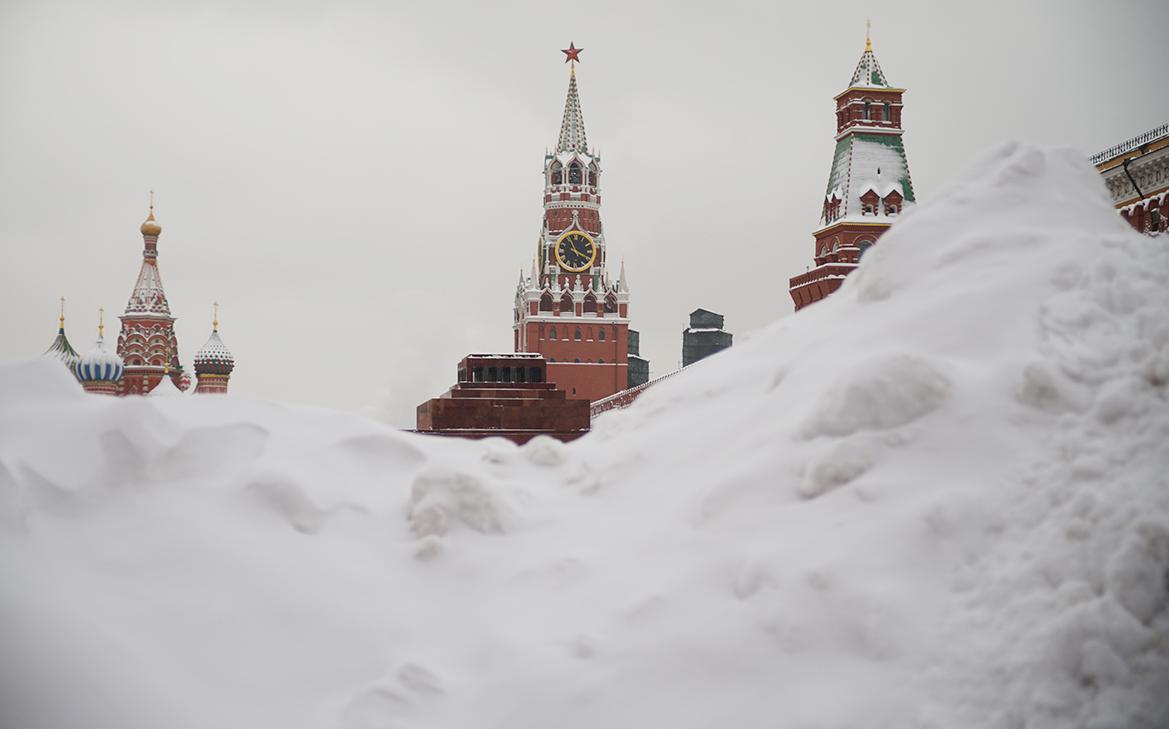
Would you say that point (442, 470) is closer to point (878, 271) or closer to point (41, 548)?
point (41, 548)

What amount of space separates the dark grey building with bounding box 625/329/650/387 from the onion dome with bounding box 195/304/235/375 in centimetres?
2954

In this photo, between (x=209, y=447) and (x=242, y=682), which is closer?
(x=242, y=682)

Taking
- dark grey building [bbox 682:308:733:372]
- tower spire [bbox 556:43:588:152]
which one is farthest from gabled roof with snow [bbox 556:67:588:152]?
dark grey building [bbox 682:308:733:372]

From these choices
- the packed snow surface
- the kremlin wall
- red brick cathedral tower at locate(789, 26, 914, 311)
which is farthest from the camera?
red brick cathedral tower at locate(789, 26, 914, 311)

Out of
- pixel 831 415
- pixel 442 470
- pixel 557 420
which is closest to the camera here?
pixel 831 415

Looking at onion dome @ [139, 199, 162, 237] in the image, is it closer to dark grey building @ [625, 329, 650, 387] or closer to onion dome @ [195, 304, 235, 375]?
onion dome @ [195, 304, 235, 375]

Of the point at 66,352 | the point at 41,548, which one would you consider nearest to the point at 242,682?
the point at 41,548

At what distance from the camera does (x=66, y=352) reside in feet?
134

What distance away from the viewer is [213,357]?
45.2m

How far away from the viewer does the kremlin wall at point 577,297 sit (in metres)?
18.9

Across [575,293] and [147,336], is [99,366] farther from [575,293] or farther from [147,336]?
[575,293]

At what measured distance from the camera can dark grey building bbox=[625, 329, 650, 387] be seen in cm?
6928

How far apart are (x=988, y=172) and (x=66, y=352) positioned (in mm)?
43005

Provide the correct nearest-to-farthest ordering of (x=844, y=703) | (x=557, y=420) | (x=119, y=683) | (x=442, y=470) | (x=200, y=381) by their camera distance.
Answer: (x=844, y=703), (x=119, y=683), (x=442, y=470), (x=557, y=420), (x=200, y=381)
